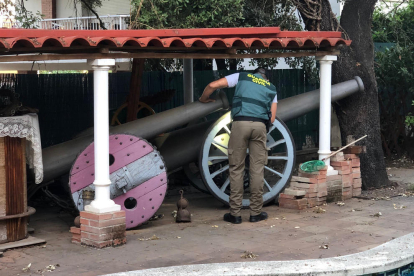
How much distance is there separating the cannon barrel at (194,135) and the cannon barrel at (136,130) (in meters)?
0.52

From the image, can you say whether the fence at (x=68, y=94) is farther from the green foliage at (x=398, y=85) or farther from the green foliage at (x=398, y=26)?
the green foliage at (x=398, y=26)

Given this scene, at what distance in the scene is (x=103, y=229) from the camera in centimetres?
660

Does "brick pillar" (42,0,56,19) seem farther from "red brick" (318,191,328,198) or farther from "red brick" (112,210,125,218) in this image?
"red brick" (112,210,125,218)

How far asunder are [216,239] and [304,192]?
2073 mm

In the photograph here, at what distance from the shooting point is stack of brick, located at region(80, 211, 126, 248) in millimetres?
6598

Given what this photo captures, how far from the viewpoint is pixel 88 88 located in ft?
33.2

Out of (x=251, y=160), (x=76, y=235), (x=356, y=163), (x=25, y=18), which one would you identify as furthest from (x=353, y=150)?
(x=25, y=18)

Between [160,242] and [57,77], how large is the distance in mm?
4050

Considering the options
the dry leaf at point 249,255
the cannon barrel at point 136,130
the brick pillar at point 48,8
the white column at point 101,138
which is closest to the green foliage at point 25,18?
the cannon barrel at point 136,130

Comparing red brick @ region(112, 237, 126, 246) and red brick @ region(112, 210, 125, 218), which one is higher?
red brick @ region(112, 210, 125, 218)

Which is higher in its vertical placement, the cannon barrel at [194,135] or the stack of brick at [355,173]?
the cannon barrel at [194,135]

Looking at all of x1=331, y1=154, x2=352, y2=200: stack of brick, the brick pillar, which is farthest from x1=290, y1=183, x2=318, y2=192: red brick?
the brick pillar

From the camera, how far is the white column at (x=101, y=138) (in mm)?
6738

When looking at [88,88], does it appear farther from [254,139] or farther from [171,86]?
[254,139]
